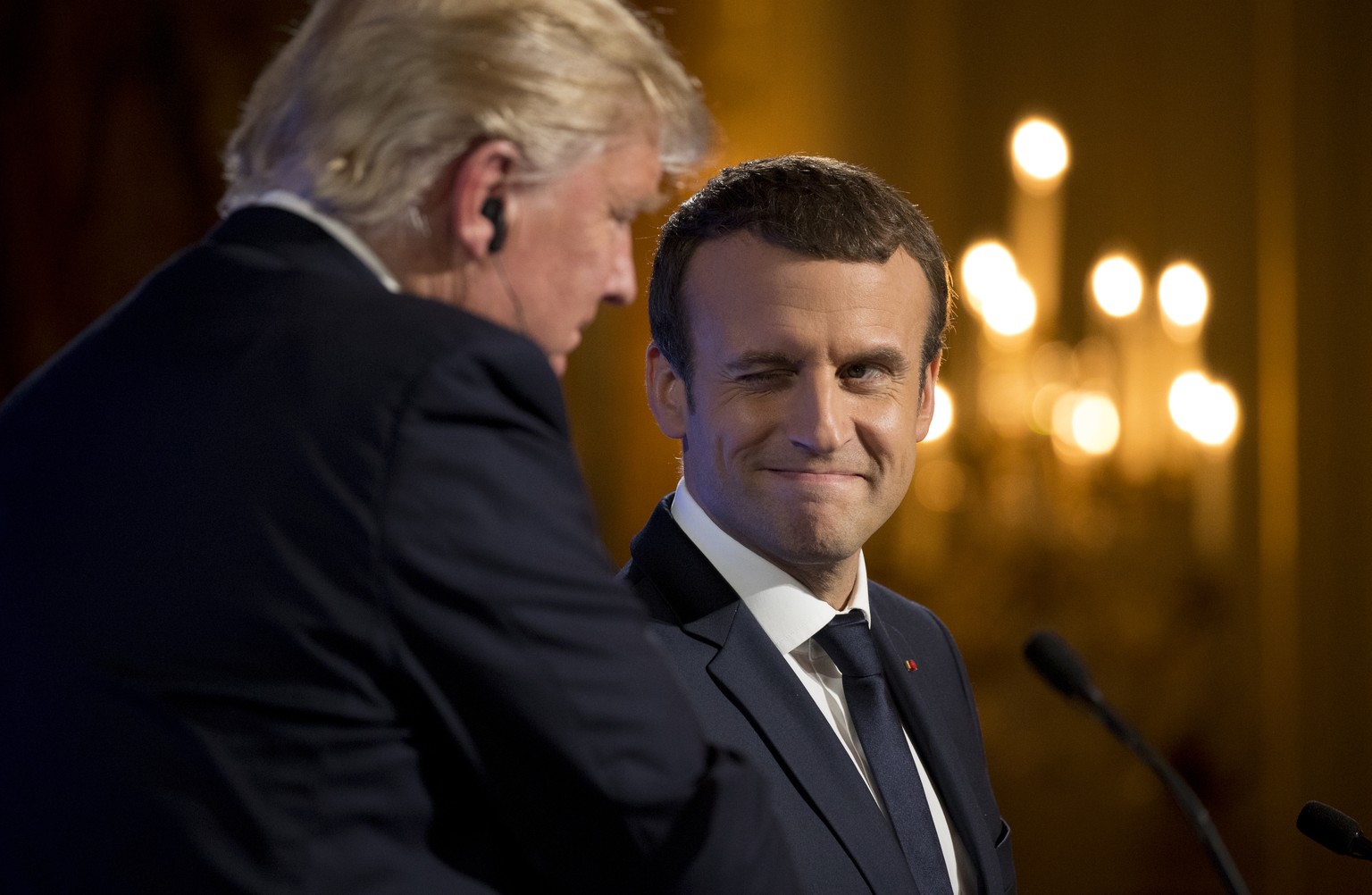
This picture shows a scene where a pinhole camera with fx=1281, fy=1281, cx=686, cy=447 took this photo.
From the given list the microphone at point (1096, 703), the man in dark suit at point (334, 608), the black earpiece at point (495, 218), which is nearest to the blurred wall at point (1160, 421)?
the microphone at point (1096, 703)

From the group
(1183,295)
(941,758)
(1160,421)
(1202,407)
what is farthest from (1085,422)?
(941,758)

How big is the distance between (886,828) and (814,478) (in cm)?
38

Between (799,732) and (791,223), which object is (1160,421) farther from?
(799,732)

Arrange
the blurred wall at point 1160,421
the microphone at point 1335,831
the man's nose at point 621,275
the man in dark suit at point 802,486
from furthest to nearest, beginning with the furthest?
1. the blurred wall at point 1160,421
2. the man in dark suit at point 802,486
3. the microphone at point 1335,831
4. the man's nose at point 621,275

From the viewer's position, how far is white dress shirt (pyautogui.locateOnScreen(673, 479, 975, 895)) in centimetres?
144

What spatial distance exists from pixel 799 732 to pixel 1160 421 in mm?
4497

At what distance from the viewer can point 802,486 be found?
4.68 ft

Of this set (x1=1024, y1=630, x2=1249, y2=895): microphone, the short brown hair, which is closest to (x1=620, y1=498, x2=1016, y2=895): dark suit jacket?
(x1=1024, y1=630, x2=1249, y2=895): microphone

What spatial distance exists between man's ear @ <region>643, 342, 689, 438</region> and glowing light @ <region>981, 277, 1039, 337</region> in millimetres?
3851

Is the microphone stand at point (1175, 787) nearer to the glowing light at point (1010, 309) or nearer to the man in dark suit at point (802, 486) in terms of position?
the man in dark suit at point (802, 486)

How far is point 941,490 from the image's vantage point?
5332 millimetres

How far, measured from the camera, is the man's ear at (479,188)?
93 cm

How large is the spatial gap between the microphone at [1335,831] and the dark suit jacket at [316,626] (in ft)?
2.40

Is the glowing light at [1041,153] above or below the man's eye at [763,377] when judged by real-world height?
above
